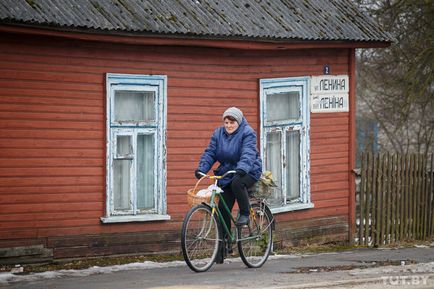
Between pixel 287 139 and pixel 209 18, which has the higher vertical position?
pixel 209 18

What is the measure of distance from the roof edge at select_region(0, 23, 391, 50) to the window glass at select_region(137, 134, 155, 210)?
52.6 inches

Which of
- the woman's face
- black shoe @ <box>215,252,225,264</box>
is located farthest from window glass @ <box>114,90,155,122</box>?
black shoe @ <box>215,252,225,264</box>

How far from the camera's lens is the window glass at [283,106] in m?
16.5

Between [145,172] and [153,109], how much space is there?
84 centimetres

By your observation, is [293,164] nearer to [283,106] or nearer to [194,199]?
[283,106]

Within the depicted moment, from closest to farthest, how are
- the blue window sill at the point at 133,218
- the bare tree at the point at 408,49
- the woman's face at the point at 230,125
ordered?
the woman's face at the point at 230,125
the blue window sill at the point at 133,218
the bare tree at the point at 408,49

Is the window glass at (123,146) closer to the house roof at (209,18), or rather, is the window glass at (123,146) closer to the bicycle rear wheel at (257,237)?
the house roof at (209,18)

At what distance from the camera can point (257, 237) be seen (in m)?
13.1

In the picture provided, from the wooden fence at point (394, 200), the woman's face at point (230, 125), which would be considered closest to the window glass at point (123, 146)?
the woman's face at point (230, 125)

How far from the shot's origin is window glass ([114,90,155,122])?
1454 cm

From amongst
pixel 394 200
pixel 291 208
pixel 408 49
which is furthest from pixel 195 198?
pixel 408 49

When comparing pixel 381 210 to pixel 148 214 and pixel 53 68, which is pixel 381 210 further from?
pixel 53 68

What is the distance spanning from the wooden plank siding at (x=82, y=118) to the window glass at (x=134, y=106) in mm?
269

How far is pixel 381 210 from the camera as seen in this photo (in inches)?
714
